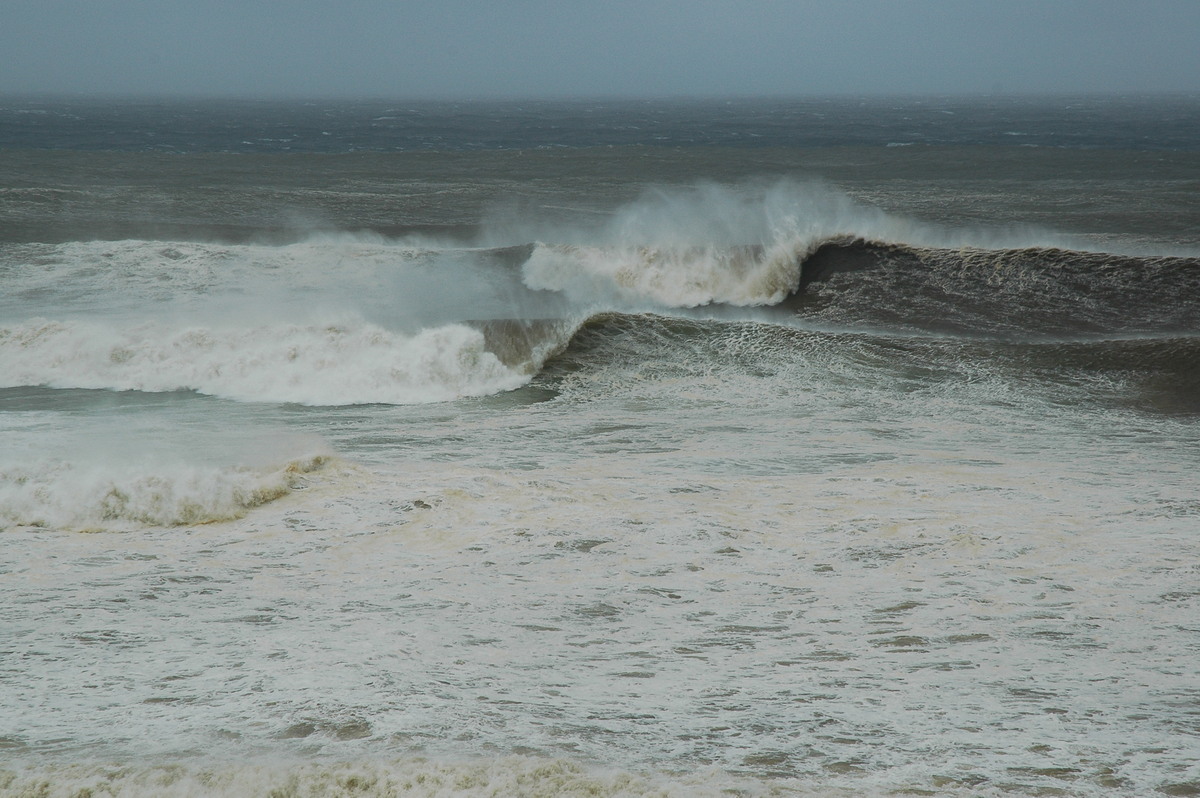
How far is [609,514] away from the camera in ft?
21.8

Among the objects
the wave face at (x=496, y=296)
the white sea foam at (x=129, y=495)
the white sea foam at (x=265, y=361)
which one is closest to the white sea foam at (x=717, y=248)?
the wave face at (x=496, y=296)

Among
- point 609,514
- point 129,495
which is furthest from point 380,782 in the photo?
point 129,495

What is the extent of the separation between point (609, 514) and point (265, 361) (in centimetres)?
663

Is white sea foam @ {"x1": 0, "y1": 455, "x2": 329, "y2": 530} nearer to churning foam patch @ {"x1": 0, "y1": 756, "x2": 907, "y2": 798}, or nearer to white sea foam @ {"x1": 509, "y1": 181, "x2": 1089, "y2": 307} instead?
churning foam patch @ {"x1": 0, "y1": 756, "x2": 907, "y2": 798}

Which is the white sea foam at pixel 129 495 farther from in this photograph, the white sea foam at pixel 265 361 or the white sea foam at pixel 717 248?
the white sea foam at pixel 717 248

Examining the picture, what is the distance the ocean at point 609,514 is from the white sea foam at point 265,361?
Answer: 0.18ft

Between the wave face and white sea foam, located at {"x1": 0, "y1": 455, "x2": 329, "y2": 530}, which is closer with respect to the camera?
white sea foam, located at {"x1": 0, "y1": 455, "x2": 329, "y2": 530}

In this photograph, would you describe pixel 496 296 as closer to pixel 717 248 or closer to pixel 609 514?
pixel 717 248

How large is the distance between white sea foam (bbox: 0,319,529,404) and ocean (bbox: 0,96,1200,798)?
5cm

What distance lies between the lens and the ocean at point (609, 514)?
155 inches

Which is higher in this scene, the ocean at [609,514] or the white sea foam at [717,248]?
the white sea foam at [717,248]

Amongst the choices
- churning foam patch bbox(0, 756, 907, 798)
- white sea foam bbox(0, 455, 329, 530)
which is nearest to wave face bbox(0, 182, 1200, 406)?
white sea foam bbox(0, 455, 329, 530)

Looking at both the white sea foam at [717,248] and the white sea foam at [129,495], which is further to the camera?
the white sea foam at [717,248]

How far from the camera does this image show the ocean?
3.94 meters
